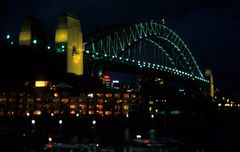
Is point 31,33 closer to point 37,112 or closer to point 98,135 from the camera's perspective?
point 37,112

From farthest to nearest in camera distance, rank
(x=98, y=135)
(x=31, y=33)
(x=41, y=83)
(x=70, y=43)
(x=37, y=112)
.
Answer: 1. (x=70, y=43)
2. (x=31, y=33)
3. (x=41, y=83)
4. (x=37, y=112)
5. (x=98, y=135)

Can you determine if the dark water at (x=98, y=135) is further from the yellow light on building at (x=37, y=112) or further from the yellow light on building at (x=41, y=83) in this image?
the yellow light on building at (x=41, y=83)

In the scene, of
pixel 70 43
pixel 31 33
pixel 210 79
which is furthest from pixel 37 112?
pixel 210 79

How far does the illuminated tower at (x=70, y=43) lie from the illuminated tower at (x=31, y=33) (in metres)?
2.82

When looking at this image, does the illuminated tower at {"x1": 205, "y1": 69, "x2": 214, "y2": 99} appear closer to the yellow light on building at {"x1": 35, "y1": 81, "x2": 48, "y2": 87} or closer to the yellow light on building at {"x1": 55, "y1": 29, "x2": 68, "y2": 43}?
the yellow light on building at {"x1": 55, "y1": 29, "x2": 68, "y2": 43}

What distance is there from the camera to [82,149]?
96.9 feet

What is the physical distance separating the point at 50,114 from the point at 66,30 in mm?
18935

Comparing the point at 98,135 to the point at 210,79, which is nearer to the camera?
the point at 98,135

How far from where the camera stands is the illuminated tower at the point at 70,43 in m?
70.9

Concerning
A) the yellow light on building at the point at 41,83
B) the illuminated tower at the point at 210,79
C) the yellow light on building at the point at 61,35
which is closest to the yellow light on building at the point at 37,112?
Answer: the yellow light on building at the point at 41,83

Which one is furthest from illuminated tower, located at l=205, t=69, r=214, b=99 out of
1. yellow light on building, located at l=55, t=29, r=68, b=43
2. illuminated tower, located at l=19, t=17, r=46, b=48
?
illuminated tower, located at l=19, t=17, r=46, b=48

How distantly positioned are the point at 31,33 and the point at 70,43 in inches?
250

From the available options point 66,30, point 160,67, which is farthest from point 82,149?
point 160,67

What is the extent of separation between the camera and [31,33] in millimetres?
70938
